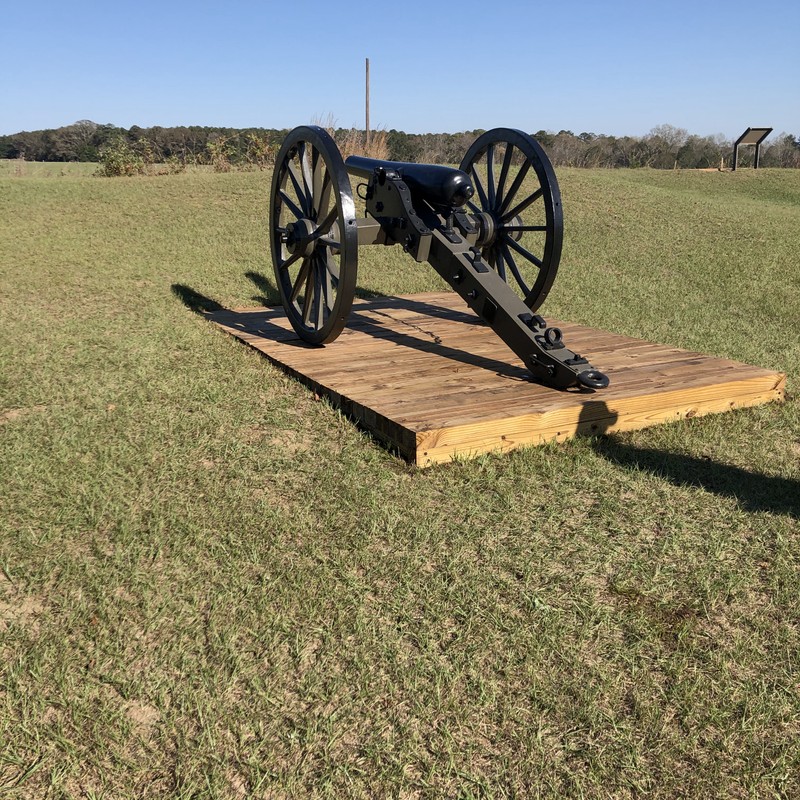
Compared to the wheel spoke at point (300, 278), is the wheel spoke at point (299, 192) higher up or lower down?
higher up

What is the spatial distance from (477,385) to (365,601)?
2196 mm

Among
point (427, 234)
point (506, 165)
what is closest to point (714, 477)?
point (427, 234)

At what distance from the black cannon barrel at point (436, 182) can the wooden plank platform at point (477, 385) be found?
1.07 meters

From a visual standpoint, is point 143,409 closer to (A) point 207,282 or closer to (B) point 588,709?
(B) point 588,709

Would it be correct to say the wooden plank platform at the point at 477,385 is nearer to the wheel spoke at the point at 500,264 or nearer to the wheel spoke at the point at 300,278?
the wheel spoke at the point at 300,278

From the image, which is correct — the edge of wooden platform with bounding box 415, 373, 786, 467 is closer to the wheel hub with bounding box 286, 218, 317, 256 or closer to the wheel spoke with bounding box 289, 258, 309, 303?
the wheel hub with bounding box 286, 218, 317, 256

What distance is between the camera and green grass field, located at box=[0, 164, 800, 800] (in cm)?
211

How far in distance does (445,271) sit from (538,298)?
0.96 meters

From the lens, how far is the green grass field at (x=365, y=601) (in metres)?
2.11

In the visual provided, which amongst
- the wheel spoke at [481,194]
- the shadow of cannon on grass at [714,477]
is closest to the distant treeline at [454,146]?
the wheel spoke at [481,194]

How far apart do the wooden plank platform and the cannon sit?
232mm

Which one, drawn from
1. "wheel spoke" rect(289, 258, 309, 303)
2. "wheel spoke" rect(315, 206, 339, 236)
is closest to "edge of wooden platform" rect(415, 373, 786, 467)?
"wheel spoke" rect(315, 206, 339, 236)

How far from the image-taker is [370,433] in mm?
4332

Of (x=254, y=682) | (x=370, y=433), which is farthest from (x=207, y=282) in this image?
(x=254, y=682)
